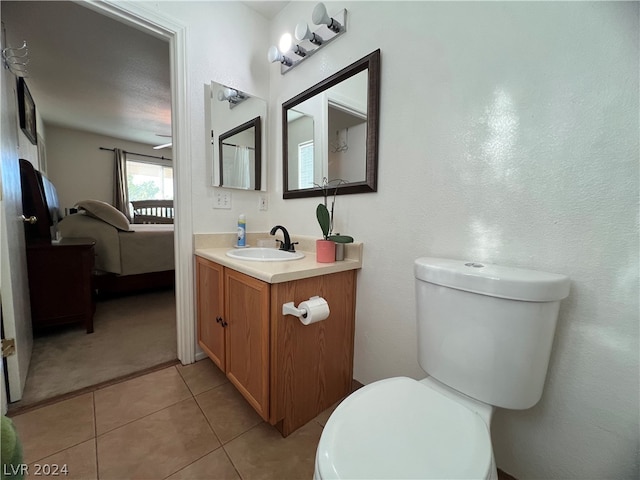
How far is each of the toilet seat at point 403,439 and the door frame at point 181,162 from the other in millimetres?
1236

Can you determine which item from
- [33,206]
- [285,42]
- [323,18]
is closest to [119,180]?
[33,206]

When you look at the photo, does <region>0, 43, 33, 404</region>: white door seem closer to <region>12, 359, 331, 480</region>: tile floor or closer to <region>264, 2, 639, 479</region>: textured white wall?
<region>12, 359, 331, 480</region>: tile floor

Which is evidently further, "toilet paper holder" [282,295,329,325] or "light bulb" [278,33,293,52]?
"light bulb" [278,33,293,52]

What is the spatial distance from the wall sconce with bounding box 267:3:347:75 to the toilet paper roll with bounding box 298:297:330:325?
1341mm

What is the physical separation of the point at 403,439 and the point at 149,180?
6411 mm

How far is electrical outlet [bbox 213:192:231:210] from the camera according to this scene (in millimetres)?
1647

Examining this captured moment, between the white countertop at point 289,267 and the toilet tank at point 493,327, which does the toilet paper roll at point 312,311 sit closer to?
the white countertop at point 289,267

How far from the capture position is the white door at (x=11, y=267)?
1112 millimetres

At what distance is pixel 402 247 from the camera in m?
1.12

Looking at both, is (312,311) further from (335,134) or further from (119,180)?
(119,180)

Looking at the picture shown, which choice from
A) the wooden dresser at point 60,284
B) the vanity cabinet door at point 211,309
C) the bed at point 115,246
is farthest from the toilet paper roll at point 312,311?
the bed at point 115,246

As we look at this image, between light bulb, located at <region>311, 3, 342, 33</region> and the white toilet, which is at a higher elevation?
light bulb, located at <region>311, 3, 342, 33</region>

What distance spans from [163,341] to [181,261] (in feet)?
2.37

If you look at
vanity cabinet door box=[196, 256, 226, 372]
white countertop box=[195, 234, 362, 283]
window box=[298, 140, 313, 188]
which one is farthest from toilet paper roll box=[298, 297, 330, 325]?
window box=[298, 140, 313, 188]
